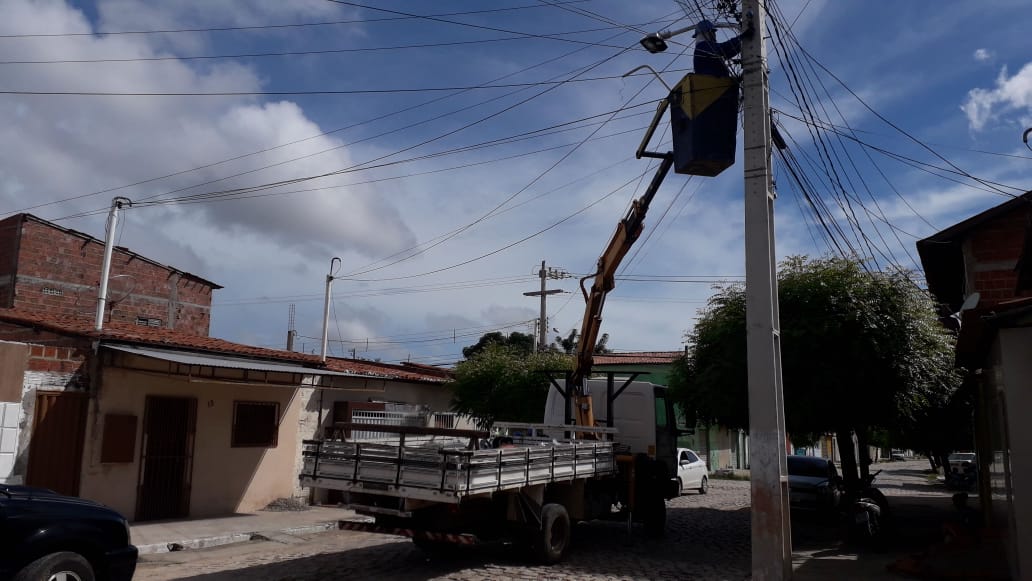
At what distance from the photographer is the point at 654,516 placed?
12758 millimetres

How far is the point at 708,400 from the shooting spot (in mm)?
13367

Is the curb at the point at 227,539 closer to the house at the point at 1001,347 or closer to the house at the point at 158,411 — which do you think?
the house at the point at 158,411

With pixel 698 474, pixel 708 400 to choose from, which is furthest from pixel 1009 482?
pixel 698 474

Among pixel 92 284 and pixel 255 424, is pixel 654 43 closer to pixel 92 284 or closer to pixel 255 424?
pixel 255 424

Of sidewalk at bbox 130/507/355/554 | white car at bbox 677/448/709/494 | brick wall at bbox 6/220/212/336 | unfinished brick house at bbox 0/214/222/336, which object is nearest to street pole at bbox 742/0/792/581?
sidewalk at bbox 130/507/355/554

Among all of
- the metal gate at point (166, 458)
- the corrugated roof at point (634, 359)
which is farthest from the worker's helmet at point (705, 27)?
the corrugated roof at point (634, 359)

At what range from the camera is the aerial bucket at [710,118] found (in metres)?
9.17

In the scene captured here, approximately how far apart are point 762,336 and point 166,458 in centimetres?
1098

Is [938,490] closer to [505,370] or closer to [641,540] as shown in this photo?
[505,370]

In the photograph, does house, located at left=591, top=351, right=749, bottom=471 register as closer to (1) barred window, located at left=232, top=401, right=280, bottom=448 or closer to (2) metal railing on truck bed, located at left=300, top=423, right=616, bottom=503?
(1) barred window, located at left=232, top=401, right=280, bottom=448

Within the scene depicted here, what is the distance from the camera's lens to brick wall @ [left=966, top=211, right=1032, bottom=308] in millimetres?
12922

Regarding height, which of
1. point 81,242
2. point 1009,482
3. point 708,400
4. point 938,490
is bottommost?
point 938,490

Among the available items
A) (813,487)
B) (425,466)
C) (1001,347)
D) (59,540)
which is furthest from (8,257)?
(1001,347)

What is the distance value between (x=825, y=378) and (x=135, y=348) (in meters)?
11.6
